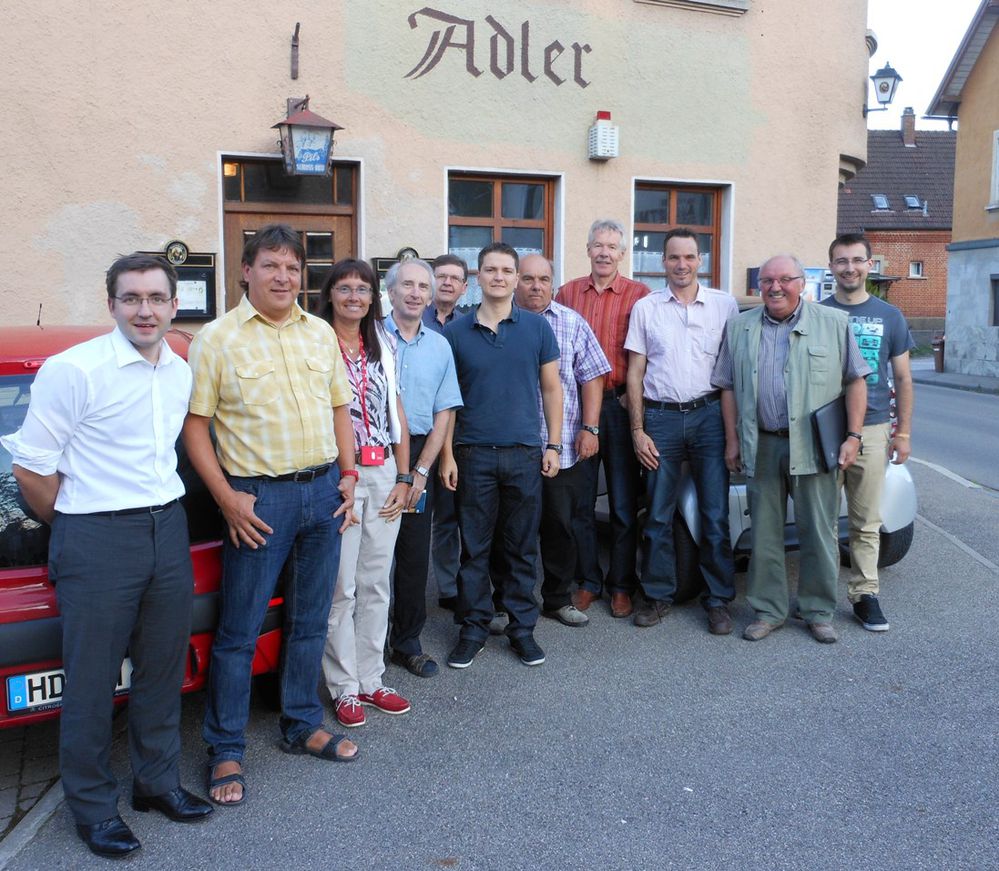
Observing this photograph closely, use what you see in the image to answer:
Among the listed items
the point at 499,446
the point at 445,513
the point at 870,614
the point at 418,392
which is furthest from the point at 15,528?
the point at 870,614

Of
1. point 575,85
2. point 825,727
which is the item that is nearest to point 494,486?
point 825,727

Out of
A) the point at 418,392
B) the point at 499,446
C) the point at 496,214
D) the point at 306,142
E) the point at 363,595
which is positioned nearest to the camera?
the point at 363,595

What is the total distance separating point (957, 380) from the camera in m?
22.4

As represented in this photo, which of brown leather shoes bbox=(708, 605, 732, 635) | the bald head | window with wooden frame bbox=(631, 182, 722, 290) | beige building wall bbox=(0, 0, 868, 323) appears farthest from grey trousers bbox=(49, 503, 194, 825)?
window with wooden frame bbox=(631, 182, 722, 290)

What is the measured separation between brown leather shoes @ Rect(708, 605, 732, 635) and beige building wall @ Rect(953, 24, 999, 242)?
21.7 m

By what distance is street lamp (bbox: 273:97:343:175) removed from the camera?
25.8ft

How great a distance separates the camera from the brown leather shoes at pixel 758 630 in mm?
4898

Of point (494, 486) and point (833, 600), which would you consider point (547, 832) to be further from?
point (833, 600)

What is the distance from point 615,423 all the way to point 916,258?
41084 mm

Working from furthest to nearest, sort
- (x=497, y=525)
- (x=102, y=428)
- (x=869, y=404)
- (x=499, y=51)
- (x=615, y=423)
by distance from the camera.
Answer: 1. (x=499, y=51)
2. (x=615, y=423)
3. (x=869, y=404)
4. (x=497, y=525)
5. (x=102, y=428)

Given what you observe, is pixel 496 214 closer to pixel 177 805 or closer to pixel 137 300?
pixel 137 300

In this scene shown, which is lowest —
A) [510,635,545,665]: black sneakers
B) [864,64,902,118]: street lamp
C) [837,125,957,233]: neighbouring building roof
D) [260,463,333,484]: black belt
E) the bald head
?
[510,635,545,665]: black sneakers

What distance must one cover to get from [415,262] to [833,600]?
8.57 ft

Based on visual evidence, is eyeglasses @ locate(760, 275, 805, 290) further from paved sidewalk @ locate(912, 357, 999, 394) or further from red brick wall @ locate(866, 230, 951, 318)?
red brick wall @ locate(866, 230, 951, 318)
